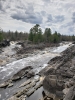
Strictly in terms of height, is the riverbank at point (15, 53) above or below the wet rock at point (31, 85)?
above

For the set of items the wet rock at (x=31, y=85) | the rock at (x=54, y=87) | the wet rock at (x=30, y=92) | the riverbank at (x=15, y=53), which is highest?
the riverbank at (x=15, y=53)

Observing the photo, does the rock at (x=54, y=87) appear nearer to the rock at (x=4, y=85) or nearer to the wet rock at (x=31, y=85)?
the wet rock at (x=31, y=85)

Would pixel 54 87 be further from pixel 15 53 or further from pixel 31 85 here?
pixel 15 53

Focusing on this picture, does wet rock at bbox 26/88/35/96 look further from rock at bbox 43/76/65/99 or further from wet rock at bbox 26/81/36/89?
rock at bbox 43/76/65/99

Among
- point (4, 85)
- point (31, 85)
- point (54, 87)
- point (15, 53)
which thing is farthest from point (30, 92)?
point (15, 53)

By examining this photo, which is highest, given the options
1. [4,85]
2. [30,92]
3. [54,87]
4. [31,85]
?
[54,87]

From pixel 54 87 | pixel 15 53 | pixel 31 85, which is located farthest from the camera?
pixel 15 53

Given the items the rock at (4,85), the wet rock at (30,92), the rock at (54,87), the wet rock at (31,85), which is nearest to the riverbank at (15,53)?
the rock at (4,85)

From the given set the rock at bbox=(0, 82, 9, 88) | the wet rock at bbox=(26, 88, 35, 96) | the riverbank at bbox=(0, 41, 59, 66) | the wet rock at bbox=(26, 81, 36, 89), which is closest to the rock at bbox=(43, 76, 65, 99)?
the wet rock at bbox=(26, 88, 35, 96)

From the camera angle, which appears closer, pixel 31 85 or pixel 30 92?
pixel 30 92

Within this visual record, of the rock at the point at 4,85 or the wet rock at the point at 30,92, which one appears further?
the rock at the point at 4,85

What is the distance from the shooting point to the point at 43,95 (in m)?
22.2

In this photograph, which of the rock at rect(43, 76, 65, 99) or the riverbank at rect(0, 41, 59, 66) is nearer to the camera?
the rock at rect(43, 76, 65, 99)

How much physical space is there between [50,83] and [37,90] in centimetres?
307
